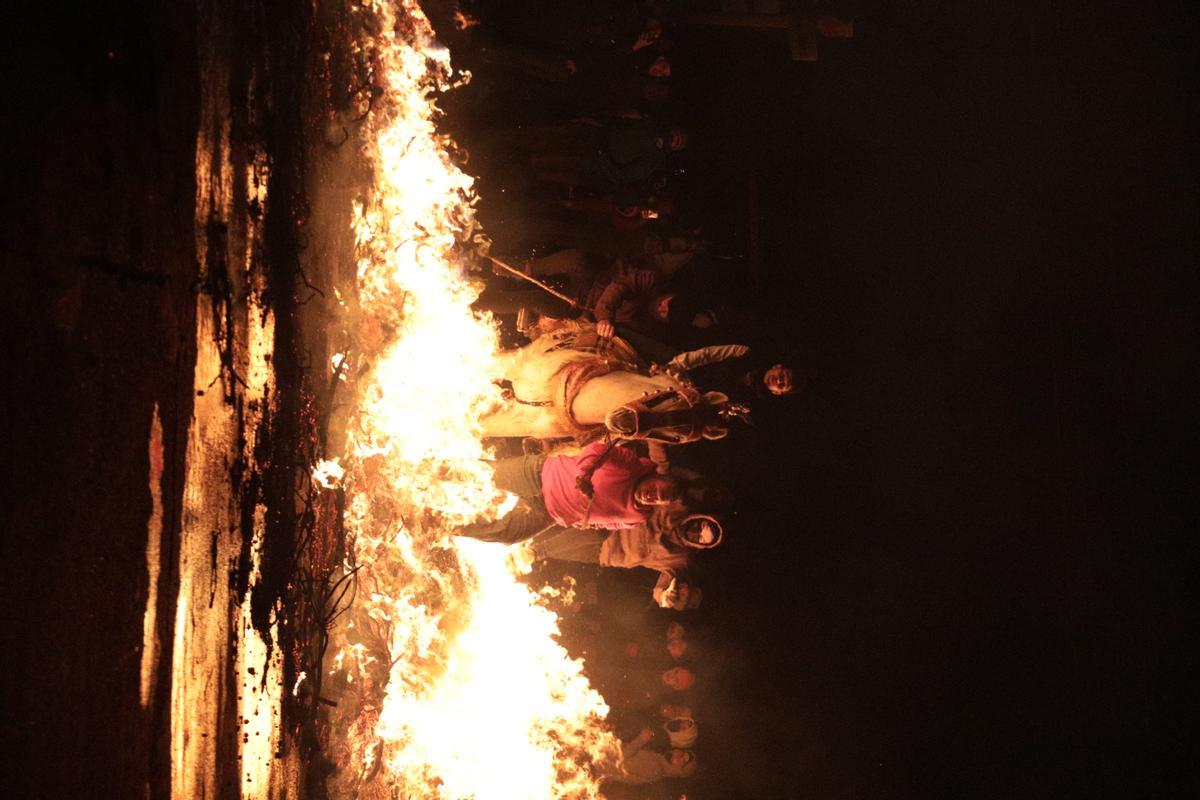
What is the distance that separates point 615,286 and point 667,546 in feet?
5.87

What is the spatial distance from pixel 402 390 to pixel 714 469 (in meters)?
3.18

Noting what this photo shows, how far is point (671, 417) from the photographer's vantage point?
4.43 m

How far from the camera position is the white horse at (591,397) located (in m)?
4.40

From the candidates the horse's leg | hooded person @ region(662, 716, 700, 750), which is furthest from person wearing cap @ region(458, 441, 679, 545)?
hooded person @ region(662, 716, 700, 750)

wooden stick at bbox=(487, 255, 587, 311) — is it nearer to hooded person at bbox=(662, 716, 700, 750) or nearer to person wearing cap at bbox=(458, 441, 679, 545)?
person wearing cap at bbox=(458, 441, 679, 545)

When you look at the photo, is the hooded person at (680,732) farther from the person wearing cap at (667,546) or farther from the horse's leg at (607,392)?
the horse's leg at (607,392)

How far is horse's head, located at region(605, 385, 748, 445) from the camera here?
4.37 m

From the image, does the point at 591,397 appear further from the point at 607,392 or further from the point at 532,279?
the point at 532,279

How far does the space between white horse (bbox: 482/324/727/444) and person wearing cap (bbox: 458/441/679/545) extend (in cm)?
19

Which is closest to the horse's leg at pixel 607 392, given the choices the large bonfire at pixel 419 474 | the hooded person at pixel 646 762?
the large bonfire at pixel 419 474

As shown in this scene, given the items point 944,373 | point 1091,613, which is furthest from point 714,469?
point 1091,613

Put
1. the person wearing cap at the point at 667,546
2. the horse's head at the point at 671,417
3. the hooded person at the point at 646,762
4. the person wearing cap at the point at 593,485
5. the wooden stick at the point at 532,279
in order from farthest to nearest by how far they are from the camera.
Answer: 1. the hooded person at the point at 646,762
2. the wooden stick at the point at 532,279
3. the person wearing cap at the point at 667,546
4. the person wearing cap at the point at 593,485
5. the horse's head at the point at 671,417

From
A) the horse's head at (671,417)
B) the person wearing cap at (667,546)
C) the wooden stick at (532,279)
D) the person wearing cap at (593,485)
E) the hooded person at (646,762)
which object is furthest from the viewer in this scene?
the hooded person at (646,762)

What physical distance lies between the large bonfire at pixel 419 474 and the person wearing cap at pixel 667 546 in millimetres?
884
